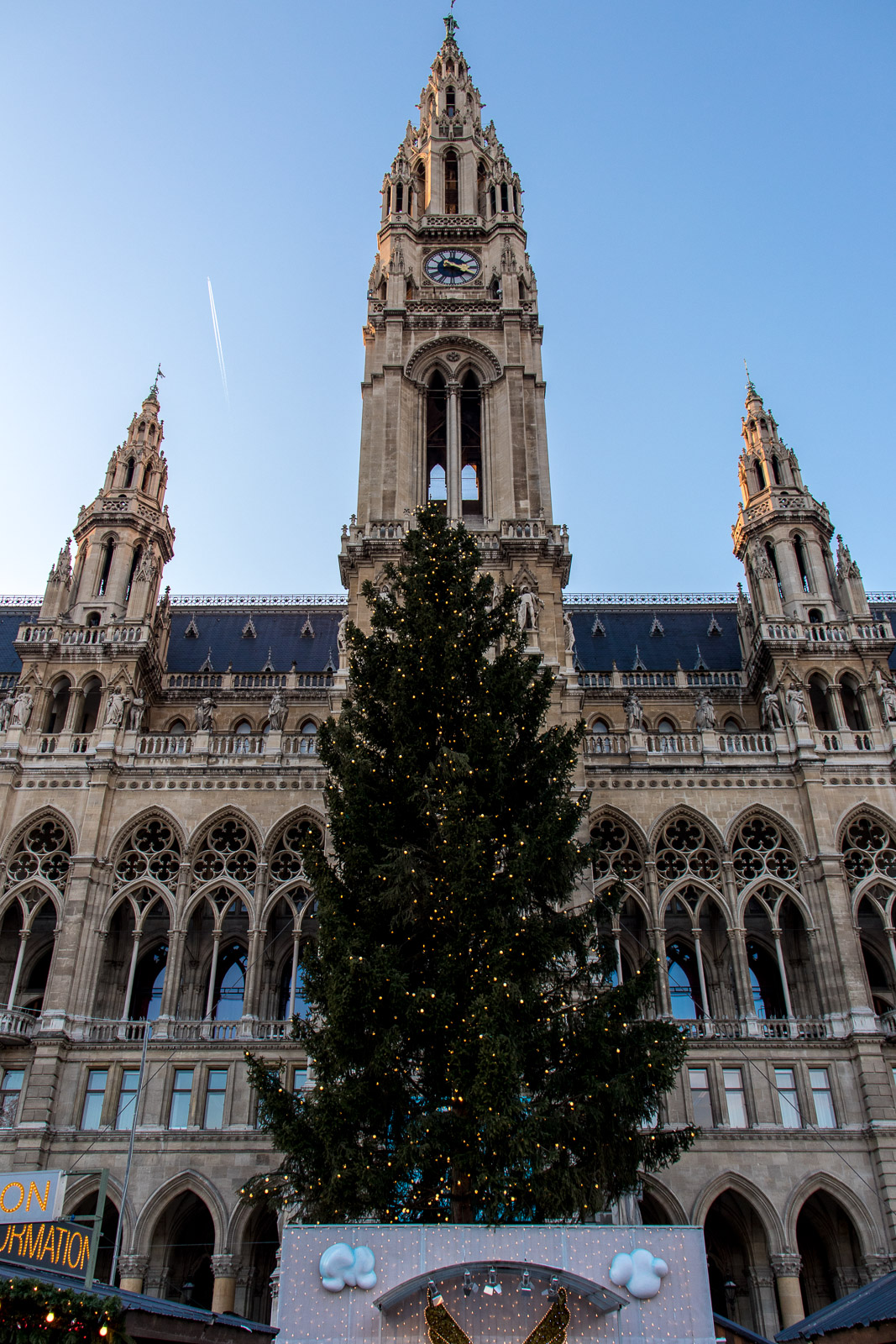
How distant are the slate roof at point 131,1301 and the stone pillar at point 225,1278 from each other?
10.5 m

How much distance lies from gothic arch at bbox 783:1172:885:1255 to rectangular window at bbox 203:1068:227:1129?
13714mm

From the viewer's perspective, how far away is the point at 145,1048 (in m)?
27.1

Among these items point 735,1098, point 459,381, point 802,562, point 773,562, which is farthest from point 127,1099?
point 802,562

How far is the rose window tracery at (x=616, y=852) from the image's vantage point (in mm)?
30203

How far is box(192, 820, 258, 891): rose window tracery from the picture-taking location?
30203 mm

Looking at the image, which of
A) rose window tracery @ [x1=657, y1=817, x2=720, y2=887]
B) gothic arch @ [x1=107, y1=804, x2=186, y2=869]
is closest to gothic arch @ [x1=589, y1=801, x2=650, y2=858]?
rose window tracery @ [x1=657, y1=817, x2=720, y2=887]

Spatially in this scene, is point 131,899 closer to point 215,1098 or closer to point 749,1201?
point 215,1098

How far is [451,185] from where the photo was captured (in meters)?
47.9

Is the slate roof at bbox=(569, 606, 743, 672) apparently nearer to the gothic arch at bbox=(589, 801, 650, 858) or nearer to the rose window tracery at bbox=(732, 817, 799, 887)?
the rose window tracery at bbox=(732, 817, 799, 887)

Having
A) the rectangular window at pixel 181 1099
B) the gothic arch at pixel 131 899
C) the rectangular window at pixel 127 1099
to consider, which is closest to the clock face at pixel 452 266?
the gothic arch at pixel 131 899

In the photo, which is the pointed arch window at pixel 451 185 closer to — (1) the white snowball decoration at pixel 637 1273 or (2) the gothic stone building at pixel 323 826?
(2) the gothic stone building at pixel 323 826

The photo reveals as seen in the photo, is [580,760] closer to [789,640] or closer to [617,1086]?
[789,640]

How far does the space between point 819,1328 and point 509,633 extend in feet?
37.5

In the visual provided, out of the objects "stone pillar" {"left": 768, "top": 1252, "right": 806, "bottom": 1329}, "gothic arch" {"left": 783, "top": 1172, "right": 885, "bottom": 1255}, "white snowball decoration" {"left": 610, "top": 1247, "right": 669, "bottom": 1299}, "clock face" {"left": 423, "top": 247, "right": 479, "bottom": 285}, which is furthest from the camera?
"clock face" {"left": 423, "top": 247, "right": 479, "bottom": 285}
